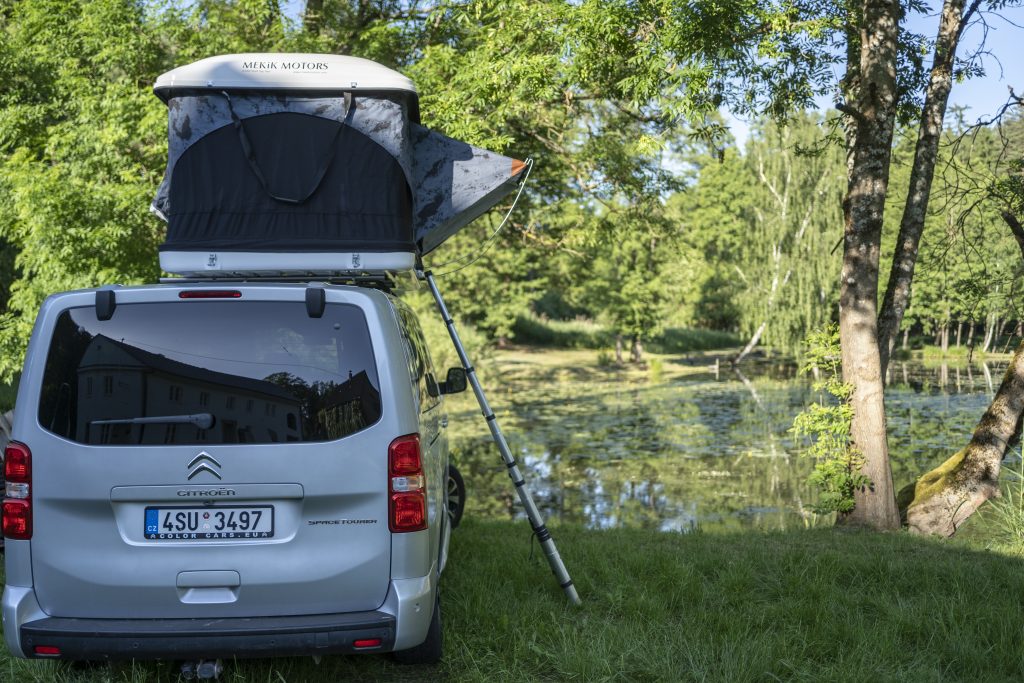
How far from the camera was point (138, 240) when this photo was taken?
1237cm

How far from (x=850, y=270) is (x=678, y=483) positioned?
273 inches

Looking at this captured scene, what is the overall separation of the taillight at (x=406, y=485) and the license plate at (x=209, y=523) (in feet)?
1.64

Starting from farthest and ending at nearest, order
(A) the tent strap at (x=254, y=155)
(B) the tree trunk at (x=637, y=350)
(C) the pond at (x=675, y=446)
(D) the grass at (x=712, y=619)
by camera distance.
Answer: (B) the tree trunk at (x=637, y=350) < (C) the pond at (x=675, y=446) < (A) the tent strap at (x=254, y=155) < (D) the grass at (x=712, y=619)

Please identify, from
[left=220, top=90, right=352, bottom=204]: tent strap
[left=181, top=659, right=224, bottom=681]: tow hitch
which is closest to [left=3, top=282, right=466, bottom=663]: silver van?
[left=181, top=659, right=224, bottom=681]: tow hitch

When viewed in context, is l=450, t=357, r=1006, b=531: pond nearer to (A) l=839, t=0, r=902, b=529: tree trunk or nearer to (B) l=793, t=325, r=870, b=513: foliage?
(B) l=793, t=325, r=870, b=513: foliage

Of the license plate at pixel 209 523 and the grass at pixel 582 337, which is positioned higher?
the license plate at pixel 209 523

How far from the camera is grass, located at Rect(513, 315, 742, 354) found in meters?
46.7

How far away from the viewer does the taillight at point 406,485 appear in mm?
3689

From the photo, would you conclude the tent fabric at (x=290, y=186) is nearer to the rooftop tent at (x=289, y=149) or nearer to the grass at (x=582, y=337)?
the rooftop tent at (x=289, y=149)

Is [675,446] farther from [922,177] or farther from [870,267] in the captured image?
[870,267]

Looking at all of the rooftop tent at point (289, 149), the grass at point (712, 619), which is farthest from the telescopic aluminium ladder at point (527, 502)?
the rooftop tent at point (289, 149)

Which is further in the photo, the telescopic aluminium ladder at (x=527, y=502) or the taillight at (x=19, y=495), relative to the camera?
the telescopic aluminium ladder at (x=527, y=502)

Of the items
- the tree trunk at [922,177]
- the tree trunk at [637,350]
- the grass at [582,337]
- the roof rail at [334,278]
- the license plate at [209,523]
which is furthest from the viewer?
the grass at [582,337]

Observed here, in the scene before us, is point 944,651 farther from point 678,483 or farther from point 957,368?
point 957,368
